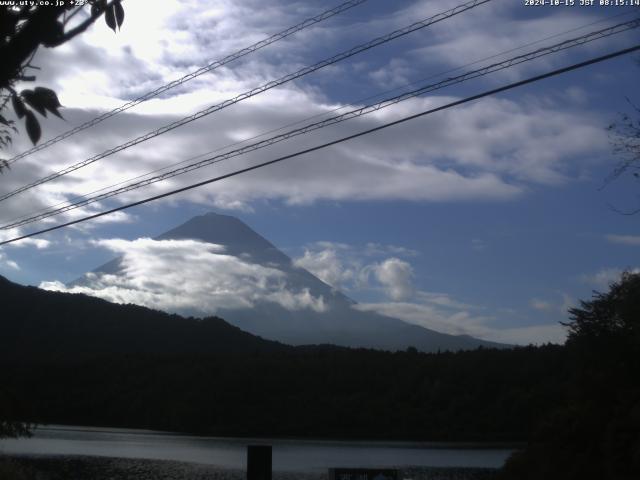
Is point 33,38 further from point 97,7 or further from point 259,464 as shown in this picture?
point 259,464

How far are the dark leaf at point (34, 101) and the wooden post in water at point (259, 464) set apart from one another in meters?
5.62

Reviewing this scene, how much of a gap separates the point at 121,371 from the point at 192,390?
8.56 metres

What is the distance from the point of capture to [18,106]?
423 cm

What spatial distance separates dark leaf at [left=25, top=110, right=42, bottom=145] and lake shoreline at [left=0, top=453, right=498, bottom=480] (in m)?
27.3

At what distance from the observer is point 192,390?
301 ft

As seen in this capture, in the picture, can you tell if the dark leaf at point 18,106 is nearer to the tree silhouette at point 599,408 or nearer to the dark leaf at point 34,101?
the dark leaf at point 34,101

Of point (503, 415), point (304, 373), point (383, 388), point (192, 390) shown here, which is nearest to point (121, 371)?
point (192, 390)

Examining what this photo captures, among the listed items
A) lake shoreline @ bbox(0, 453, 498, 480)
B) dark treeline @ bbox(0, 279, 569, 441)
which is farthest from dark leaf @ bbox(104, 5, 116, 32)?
dark treeline @ bbox(0, 279, 569, 441)

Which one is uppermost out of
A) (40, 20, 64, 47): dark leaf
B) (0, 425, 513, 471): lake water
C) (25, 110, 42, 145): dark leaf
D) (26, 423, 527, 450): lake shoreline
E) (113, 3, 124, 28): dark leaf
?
(113, 3, 124, 28): dark leaf

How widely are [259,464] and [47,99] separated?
5743 mm

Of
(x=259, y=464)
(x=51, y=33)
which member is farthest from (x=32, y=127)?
(x=259, y=464)

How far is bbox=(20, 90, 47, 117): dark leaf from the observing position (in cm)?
420

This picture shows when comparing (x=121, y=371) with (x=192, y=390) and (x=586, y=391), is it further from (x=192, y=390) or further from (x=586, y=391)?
(x=586, y=391)

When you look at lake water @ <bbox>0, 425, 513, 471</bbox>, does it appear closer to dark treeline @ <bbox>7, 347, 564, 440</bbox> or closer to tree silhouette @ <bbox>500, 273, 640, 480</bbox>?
dark treeline @ <bbox>7, 347, 564, 440</bbox>
